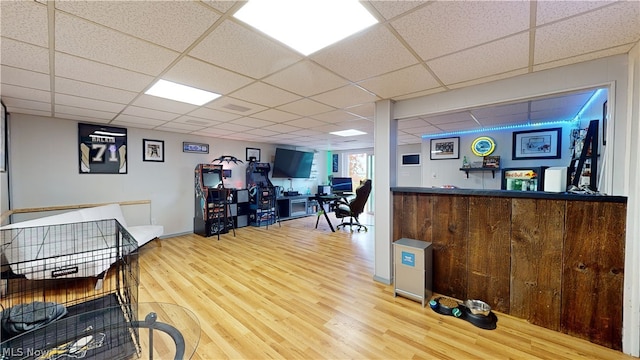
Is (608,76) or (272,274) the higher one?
(608,76)

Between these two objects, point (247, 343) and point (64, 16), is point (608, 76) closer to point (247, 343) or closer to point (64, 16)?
point (247, 343)

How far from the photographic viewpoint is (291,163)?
701 centimetres

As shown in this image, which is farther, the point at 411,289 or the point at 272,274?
the point at 272,274

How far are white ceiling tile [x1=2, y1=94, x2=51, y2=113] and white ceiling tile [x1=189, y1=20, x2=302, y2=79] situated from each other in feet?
8.75

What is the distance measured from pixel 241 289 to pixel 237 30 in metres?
2.56

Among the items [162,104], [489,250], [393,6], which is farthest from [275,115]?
[489,250]

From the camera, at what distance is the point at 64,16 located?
132 centimetres

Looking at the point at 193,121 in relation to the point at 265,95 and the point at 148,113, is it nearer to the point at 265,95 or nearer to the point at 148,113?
the point at 148,113

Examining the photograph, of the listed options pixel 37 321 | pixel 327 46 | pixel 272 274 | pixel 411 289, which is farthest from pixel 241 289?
pixel 327 46

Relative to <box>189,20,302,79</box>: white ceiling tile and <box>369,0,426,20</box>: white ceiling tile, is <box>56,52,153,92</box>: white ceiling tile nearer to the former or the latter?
<box>189,20,302,79</box>: white ceiling tile

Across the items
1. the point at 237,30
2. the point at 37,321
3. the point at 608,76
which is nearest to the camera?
the point at 237,30

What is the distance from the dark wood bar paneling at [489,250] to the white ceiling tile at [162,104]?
3.58 metres

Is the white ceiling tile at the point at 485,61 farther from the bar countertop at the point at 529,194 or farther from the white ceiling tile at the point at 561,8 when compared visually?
the bar countertop at the point at 529,194

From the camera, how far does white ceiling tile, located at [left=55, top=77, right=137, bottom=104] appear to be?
7.51 feet
